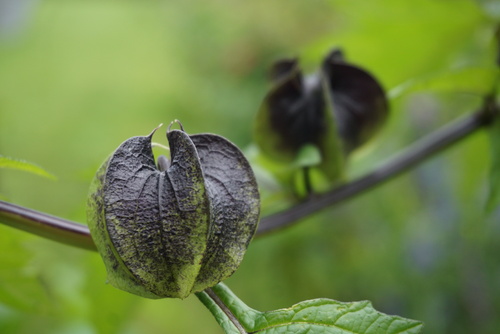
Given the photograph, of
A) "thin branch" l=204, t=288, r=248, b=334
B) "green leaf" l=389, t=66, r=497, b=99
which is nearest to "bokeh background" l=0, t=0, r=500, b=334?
"green leaf" l=389, t=66, r=497, b=99

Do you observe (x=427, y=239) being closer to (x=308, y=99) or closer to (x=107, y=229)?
(x=308, y=99)

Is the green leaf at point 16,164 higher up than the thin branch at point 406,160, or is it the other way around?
the green leaf at point 16,164

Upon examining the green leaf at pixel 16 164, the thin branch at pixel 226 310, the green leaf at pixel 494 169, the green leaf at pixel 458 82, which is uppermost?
the green leaf at pixel 458 82

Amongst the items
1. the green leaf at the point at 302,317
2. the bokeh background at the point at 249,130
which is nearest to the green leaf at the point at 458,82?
the bokeh background at the point at 249,130

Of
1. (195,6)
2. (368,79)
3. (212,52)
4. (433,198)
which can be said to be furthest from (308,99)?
(195,6)

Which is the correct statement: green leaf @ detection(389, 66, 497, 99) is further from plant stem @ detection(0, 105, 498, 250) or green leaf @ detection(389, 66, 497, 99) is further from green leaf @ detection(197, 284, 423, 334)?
green leaf @ detection(197, 284, 423, 334)

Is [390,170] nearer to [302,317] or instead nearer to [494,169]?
[494,169]

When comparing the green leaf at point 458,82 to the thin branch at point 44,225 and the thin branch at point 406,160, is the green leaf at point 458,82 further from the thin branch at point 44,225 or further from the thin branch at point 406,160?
the thin branch at point 44,225
